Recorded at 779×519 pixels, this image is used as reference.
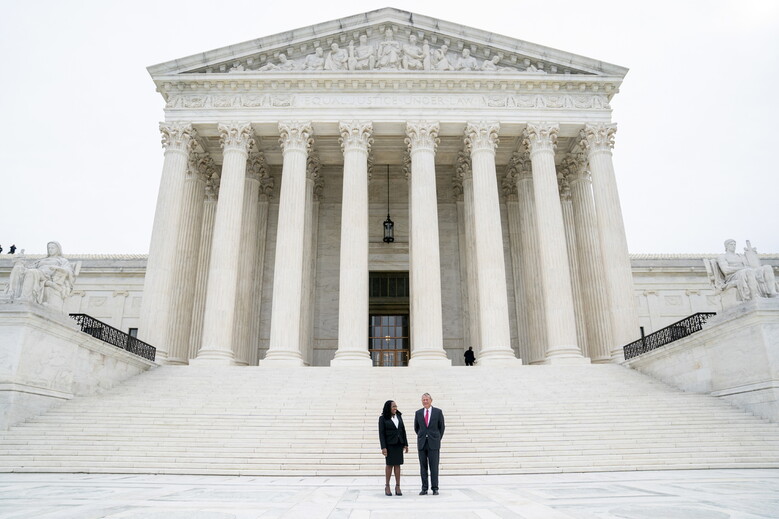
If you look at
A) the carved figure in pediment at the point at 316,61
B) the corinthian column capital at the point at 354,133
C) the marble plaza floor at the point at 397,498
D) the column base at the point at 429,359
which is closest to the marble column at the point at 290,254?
the corinthian column capital at the point at 354,133

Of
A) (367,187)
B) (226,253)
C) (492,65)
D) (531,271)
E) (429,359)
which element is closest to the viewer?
(429,359)

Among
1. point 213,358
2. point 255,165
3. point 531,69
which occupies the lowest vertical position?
point 213,358

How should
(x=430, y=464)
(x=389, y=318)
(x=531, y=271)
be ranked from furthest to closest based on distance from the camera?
(x=389, y=318)
(x=531, y=271)
(x=430, y=464)

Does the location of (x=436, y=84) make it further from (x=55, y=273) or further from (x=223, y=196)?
(x=55, y=273)

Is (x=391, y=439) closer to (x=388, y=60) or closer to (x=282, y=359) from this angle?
(x=282, y=359)

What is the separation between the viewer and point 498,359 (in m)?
23.0

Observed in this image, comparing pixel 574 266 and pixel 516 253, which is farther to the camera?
pixel 516 253

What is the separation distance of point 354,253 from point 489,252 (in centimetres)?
656

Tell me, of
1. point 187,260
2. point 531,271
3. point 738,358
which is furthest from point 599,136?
point 187,260

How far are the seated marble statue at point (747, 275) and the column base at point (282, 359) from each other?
17.0m

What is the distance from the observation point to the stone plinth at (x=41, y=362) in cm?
1490

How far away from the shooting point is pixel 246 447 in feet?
43.0

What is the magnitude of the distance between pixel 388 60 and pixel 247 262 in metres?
13.7

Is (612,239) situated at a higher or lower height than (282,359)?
higher
